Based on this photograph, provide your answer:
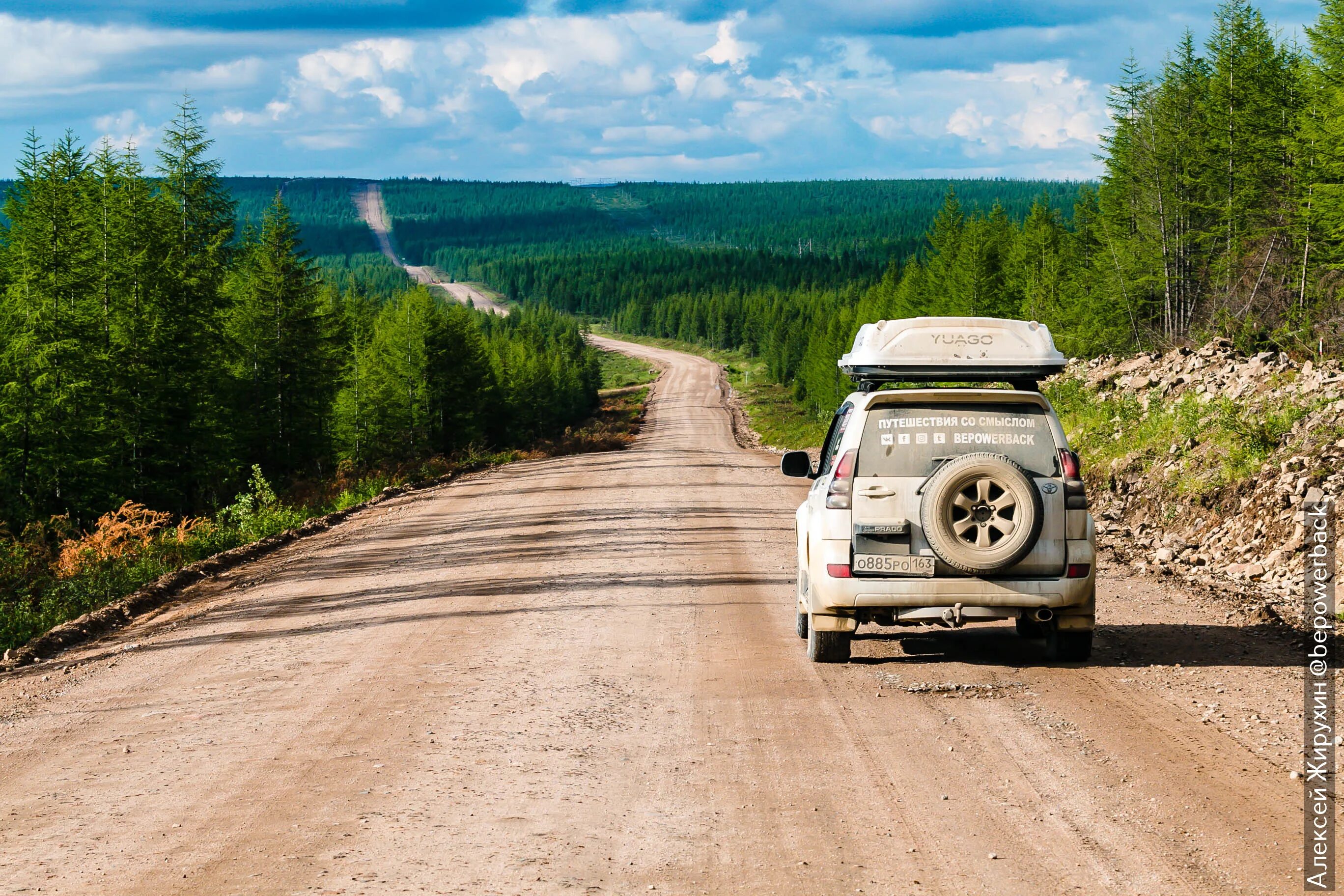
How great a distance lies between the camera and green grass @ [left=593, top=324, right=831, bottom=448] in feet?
210

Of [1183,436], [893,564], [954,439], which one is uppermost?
[954,439]

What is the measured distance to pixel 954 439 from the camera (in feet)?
26.6

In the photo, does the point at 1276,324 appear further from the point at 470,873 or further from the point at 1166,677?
the point at 470,873

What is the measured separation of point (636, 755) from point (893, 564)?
8.47 feet

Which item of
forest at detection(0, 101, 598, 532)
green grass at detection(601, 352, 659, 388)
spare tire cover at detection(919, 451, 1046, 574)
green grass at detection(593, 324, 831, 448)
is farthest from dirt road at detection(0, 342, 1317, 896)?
green grass at detection(601, 352, 659, 388)

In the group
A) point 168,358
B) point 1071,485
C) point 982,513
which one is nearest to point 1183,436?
point 1071,485

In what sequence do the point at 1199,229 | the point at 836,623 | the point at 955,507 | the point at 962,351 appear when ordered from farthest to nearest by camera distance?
the point at 1199,229, the point at 962,351, the point at 836,623, the point at 955,507

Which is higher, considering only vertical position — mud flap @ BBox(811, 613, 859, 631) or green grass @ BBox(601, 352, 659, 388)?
green grass @ BBox(601, 352, 659, 388)

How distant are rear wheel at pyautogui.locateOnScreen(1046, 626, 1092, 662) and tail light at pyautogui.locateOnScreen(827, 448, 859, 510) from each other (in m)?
1.92

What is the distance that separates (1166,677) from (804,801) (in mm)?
3828

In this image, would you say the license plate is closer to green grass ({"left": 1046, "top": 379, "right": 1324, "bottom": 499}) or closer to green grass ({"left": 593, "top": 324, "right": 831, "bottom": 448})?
green grass ({"left": 1046, "top": 379, "right": 1324, "bottom": 499})

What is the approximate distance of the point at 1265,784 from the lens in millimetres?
5633

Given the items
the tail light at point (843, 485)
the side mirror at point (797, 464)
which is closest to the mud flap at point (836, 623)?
the tail light at point (843, 485)

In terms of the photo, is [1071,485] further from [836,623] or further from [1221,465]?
[1221,465]
